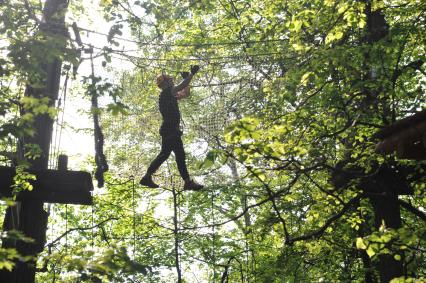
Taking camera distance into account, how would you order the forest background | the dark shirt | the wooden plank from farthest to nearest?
1. the dark shirt
2. the forest background
3. the wooden plank

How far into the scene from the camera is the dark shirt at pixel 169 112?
5879mm

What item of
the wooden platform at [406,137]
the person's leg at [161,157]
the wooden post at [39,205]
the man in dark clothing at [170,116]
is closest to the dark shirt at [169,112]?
the man in dark clothing at [170,116]

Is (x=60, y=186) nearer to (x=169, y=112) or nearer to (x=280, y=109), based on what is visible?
(x=169, y=112)

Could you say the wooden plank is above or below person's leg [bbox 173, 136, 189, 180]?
below

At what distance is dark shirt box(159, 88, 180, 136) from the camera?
5879mm

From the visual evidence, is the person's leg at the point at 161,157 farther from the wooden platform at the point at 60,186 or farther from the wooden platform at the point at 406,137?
the wooden platform at the point at 406,137

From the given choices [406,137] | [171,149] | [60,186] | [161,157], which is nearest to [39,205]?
[60,186]

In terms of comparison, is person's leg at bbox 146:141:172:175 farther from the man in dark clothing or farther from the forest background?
the forest background

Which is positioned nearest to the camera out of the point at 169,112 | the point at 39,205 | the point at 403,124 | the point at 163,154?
the point at 403,124

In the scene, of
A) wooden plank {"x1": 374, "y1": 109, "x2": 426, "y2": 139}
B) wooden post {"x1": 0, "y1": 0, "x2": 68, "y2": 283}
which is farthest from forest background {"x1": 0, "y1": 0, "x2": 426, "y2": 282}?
wooden plank {"x1": 374, "y1": 109, "x2": 426, "y2": 139}

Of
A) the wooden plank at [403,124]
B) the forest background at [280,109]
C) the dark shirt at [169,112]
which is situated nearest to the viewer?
the wooden plank at [403,124]

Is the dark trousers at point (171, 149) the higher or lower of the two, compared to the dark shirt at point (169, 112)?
lower

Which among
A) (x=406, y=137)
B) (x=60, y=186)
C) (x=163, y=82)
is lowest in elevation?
(x=406, y=137)

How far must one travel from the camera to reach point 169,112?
5.90 metres
